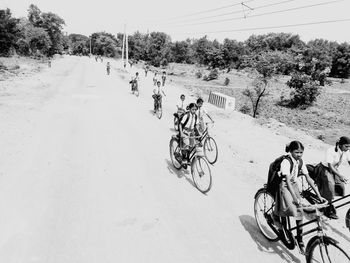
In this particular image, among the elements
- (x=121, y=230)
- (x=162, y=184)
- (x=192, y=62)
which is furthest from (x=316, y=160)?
(x=192, y=62)

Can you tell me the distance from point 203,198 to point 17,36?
210 feet

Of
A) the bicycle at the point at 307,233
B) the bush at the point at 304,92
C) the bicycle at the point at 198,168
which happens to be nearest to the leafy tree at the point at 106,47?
the bush at the point at 304,92

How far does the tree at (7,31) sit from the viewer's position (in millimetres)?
52875

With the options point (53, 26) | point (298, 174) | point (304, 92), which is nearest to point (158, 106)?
point (298, 174)

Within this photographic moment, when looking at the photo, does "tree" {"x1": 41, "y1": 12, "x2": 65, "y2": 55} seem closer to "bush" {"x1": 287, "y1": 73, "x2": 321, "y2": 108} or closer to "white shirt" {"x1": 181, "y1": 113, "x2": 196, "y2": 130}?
"bush" {"x1": 287, "y1": 73, "x2": 321, "y2": 108}

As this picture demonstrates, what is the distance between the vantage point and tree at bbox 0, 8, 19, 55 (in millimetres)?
52875

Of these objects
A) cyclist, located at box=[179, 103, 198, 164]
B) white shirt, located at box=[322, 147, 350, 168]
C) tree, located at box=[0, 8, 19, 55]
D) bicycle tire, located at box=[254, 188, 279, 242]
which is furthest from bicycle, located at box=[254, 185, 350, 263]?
tree, located at box=[0, 8, 19, 55]

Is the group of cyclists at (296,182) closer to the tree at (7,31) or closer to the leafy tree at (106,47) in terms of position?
the tree at (7,31)

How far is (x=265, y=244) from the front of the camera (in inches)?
200

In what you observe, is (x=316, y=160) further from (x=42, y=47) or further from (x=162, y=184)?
(x=42, y=47)

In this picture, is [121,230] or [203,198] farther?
[203,198]

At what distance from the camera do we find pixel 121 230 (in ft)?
17.3

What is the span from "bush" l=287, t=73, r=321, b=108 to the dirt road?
101 ft

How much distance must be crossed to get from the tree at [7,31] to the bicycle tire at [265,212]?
61.4 metres
